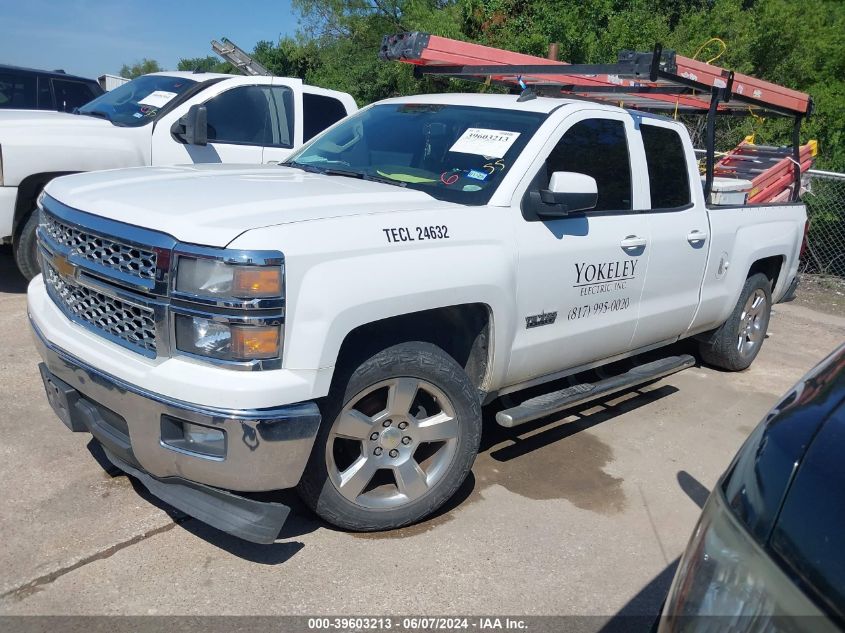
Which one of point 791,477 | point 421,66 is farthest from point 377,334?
point 421,66

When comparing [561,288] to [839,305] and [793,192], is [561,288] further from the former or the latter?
[839,305]

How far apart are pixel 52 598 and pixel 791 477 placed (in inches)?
105

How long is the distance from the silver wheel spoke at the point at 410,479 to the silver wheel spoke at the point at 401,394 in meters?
0.27

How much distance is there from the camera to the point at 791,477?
1.49 meters

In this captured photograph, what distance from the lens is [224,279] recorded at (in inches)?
107

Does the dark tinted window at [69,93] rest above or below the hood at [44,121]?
above

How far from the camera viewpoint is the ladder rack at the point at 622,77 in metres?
4.38

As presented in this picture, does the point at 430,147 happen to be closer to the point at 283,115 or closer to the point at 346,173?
the point at 346,173

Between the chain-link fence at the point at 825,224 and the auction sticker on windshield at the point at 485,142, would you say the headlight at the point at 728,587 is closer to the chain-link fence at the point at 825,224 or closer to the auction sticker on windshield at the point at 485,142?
the auction sticker on windshield at the point at 485,142

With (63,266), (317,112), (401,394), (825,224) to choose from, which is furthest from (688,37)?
(63,266)

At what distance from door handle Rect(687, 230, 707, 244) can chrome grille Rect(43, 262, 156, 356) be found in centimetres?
347

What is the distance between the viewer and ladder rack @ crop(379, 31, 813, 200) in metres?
4.38

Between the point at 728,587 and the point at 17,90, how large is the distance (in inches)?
473

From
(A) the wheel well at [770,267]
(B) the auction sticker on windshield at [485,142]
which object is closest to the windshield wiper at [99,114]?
(B) the auction sticker on windshield at [485,142]
